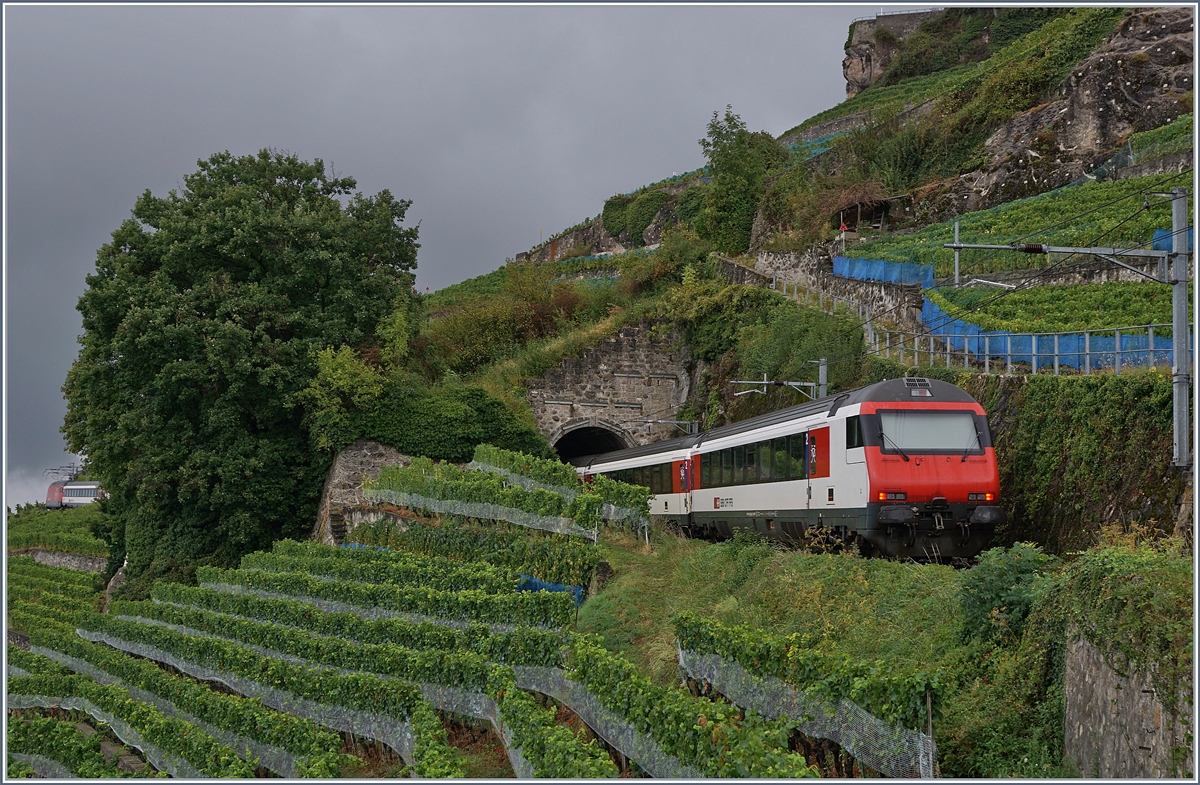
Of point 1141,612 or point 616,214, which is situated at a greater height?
point 616,214

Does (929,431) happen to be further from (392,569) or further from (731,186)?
Answer: (731,186)

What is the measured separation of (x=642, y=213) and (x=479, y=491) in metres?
46.1

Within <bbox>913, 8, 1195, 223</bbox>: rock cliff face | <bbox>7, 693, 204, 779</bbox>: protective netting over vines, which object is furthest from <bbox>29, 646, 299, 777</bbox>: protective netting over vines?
<bbox>913, 8, 1195, 223</bbox>: rock cliff face

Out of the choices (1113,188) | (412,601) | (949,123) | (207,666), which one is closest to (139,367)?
(207,666)

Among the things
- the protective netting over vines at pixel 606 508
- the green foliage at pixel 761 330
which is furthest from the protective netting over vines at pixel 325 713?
the green foliage at pixel 761 330

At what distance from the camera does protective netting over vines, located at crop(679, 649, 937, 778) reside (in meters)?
9.46

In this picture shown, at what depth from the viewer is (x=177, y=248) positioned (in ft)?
94.2

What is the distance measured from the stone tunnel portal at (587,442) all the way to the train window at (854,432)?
2126cm

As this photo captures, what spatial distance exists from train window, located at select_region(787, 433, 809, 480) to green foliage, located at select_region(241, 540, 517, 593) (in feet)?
17.9

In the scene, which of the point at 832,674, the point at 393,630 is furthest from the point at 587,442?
the point at 832,674

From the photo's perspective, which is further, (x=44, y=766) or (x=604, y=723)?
(x=44, y=766)

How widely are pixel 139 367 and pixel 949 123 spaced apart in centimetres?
3435

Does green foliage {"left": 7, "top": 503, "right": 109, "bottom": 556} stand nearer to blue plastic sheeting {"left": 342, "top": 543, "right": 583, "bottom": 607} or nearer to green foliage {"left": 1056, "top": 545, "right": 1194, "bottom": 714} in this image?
blue plastic sheeting {"left": 342, "top": 543, "right": 583, "bottom": 607}

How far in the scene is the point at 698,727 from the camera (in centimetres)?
969
